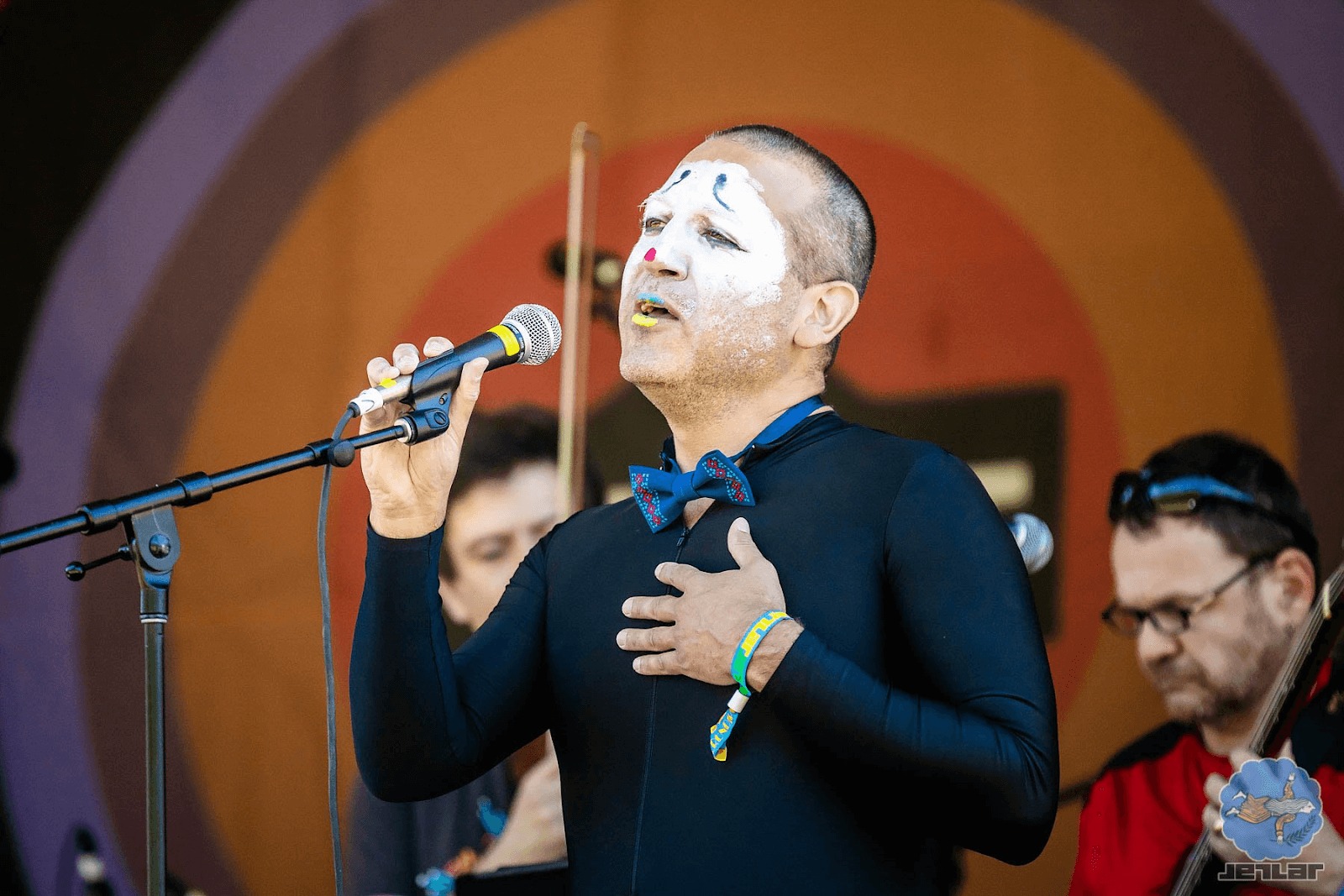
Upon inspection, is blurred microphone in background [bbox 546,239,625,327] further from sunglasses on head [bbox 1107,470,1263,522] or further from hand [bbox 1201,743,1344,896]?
hand [bbox 1201,743,1344,896]

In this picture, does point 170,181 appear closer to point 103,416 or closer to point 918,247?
point 103,416

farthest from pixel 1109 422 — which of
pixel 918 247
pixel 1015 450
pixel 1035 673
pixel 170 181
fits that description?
pixel 170 181

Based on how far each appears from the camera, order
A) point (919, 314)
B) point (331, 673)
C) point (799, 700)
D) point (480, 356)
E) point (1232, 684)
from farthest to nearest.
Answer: point (919, 314) → point (1232, 684) → point (480, 356) → point (331, 673) → point (799, 700)

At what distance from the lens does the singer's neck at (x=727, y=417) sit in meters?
1.94

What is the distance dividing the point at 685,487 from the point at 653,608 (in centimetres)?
21

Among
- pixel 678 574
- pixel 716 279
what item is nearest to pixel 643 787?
pixel 678 574

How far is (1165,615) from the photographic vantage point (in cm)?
260

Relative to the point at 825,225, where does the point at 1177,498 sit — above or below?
below

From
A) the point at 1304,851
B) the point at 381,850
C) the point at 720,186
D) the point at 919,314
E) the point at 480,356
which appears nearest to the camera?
the point at 480,356

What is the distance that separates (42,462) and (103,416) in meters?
0.19

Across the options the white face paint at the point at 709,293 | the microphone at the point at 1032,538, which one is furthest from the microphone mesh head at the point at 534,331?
the microphone at the point at 1032,538

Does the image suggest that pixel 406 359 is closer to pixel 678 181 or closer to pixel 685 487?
pixel 685 487

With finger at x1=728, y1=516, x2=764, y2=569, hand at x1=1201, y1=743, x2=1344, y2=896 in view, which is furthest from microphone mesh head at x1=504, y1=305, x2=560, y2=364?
hand at x1=1201, y1=743, x2=1344, y2=896

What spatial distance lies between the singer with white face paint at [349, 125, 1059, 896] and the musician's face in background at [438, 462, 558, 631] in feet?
3.44
